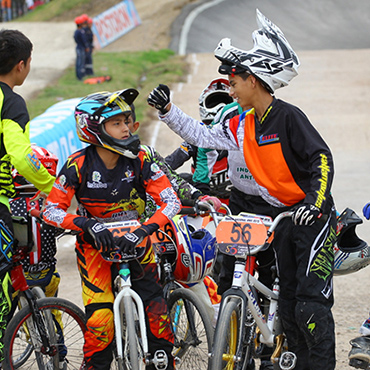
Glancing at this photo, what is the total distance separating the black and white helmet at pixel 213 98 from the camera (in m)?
6.59

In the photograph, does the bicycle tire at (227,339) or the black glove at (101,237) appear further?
the black glove at (101,237)

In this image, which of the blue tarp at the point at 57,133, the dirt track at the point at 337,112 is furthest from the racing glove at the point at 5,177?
the blue tarp at the point at 57,133

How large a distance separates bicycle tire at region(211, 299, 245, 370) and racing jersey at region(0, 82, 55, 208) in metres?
1.50

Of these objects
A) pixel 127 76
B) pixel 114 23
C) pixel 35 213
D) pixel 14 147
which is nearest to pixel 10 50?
pixel 14 147

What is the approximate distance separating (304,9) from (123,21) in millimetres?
9636

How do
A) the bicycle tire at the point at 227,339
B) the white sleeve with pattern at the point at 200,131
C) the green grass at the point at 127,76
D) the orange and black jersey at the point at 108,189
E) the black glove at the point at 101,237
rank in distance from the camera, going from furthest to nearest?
the green grass at the point at 127,76 → the white sleeve with pattern at the point at 200,131 → the orange and black jersey at the point at 108,189 → the black glove at the point at 101,237 → the bicycle tire at the point at 227,339

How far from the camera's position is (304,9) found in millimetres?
36750

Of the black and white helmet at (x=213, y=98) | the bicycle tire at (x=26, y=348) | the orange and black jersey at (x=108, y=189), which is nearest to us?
the orange and black jersey at (x=108, y=189)

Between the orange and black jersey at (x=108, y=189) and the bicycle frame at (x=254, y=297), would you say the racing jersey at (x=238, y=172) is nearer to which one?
the bicycle frame at (x=254, y=297)

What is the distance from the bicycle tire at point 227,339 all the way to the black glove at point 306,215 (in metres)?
0.65

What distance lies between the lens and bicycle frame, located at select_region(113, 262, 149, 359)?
4.28 meters

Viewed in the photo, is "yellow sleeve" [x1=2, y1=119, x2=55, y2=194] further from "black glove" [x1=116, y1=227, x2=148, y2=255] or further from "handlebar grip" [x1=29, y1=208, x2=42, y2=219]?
"black glove" [x1=116, y1=227, x2=148, y2=255]

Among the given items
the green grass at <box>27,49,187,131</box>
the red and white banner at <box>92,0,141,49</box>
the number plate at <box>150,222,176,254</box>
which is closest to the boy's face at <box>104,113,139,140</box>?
the number plate at <box>150,222,176,254</box>

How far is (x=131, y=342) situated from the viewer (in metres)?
4.21
